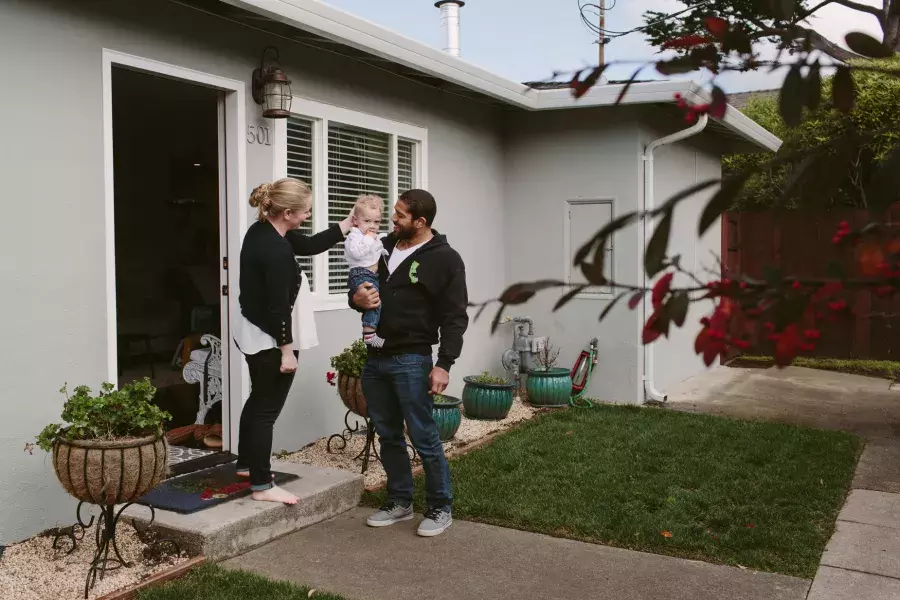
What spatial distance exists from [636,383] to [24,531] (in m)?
5.48

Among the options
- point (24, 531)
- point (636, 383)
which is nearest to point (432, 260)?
point (24, 531)

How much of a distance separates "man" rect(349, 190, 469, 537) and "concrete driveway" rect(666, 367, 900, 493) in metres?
2.85

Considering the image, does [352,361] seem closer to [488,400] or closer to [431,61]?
[488,400]

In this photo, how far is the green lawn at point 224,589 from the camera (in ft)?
11.5

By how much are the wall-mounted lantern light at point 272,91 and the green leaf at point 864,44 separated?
14.9 feet

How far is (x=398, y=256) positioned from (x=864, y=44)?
3280 mm

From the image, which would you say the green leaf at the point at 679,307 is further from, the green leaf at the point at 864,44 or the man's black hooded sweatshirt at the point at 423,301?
the man's black hooded sweatshirt at the point at 423,301

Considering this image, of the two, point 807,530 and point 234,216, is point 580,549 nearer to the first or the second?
point 807,530

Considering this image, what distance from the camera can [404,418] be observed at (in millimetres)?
4484

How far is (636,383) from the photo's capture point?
805 centimetres

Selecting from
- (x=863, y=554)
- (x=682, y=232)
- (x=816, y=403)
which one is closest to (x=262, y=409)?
(x=863, y=554)

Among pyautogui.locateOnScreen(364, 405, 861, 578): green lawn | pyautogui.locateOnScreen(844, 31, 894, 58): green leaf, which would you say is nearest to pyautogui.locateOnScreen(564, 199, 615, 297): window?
pyautogui.locateOnScreen(364, 405, 861, 578): green lawn

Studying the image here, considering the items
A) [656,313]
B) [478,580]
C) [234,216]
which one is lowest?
[478,580]

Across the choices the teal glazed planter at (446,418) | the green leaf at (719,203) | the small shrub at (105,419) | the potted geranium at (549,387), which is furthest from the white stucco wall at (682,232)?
the green leaf at (719,203)
